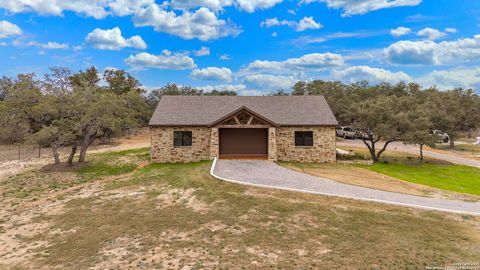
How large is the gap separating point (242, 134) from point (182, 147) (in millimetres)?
5277

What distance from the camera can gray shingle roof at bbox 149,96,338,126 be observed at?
25703 mm

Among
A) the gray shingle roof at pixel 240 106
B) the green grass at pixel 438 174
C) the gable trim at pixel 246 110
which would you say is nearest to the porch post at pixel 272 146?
the gable trim at pixel 246 110

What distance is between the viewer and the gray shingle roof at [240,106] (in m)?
25.7

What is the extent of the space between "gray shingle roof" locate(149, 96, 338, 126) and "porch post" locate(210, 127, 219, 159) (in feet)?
3.05

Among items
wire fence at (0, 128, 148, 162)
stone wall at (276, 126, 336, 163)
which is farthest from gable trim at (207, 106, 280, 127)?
wire fence at (0, 128, 148, 162)

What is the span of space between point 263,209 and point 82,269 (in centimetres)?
725

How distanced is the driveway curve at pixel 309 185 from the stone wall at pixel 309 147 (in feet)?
9.76

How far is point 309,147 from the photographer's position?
84.8 feet

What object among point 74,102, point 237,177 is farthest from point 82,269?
point 74,102

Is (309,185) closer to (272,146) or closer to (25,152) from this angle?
(272,146)

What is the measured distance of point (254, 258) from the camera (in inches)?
364

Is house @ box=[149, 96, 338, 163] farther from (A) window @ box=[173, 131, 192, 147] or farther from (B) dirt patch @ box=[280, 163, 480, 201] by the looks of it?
(B) dirt patch @ box=[280, 163, 480, 201]

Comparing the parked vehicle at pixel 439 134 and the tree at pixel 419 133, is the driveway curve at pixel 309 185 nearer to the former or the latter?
the tree at pixel 419 133

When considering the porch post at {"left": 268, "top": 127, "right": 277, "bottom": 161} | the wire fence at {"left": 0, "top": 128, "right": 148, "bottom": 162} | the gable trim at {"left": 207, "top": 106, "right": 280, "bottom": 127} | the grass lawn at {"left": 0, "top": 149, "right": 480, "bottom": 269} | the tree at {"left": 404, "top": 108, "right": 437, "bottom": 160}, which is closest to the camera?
the grass lawn at {"left": 0, "top": 149, "right": 480, "bottom": 269}
